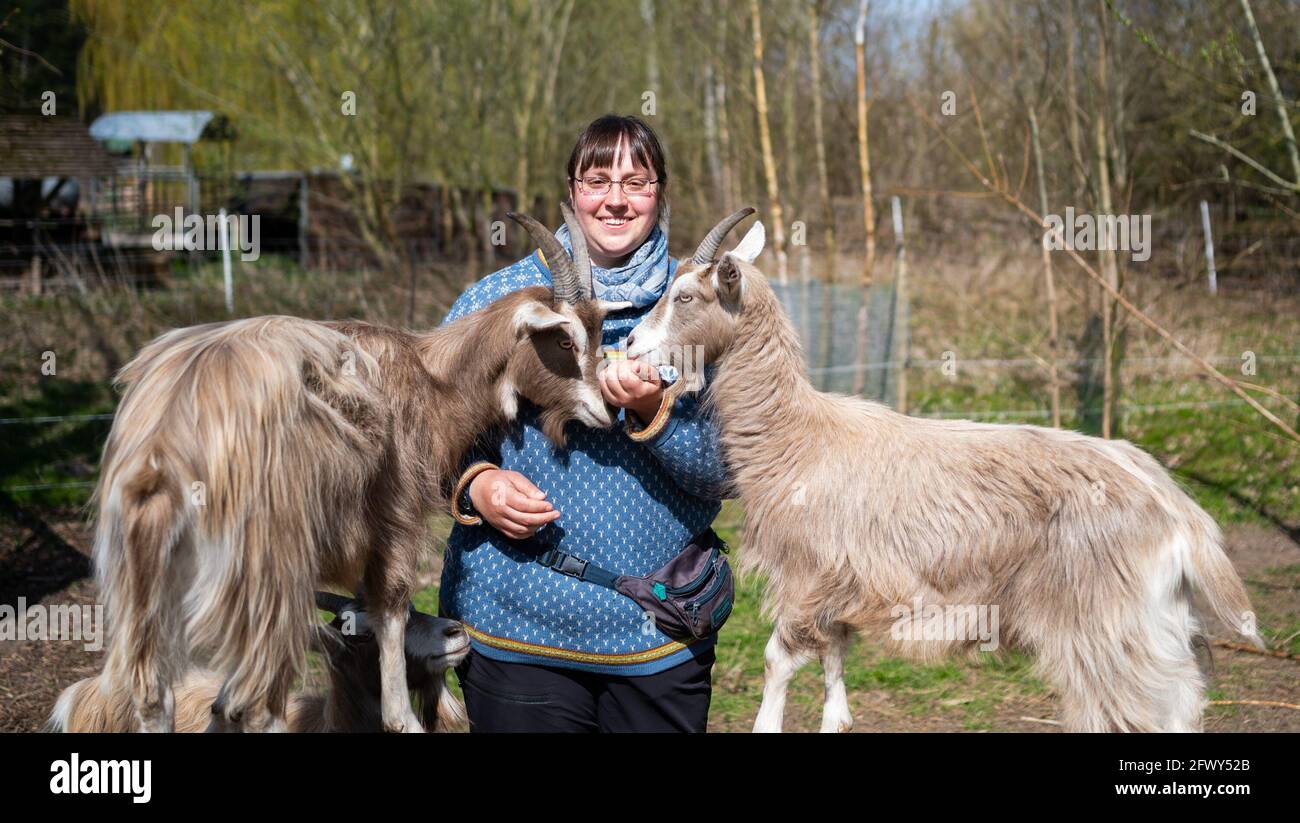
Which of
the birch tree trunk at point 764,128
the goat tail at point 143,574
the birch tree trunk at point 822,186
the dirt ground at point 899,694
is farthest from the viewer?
the birch tree trunk at point 764,128

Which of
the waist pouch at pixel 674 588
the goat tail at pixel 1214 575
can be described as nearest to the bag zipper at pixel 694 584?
the waist pouch at pixel 674 588

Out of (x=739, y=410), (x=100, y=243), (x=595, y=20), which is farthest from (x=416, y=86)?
(x=739, y=410)

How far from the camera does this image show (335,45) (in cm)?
1314

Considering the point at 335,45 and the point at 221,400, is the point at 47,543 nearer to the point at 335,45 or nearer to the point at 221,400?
the point at 221,400

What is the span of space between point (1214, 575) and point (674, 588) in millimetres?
1642

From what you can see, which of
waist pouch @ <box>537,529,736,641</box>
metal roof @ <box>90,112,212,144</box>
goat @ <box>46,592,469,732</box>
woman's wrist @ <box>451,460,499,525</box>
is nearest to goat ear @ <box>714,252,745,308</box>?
waist pouch @ <box>537,529,736,641</box>

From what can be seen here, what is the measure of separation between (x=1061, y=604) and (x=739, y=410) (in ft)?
3.95

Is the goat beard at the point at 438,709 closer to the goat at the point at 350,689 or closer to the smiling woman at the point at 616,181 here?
the goat at the point at 350,689

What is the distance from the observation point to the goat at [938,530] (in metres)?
3.37

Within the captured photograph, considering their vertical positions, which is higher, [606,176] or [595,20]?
[595,20]

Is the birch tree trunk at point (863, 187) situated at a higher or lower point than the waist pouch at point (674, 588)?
higher

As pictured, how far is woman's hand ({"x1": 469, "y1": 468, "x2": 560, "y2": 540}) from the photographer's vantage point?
10.2 feet

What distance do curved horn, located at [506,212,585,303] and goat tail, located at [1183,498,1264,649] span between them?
2.02 m

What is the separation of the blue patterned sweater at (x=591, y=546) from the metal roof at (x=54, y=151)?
14.9m
